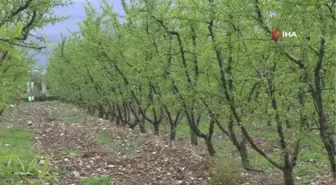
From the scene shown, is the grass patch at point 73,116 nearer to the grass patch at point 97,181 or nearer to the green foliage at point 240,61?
the green foliage at point 240,61

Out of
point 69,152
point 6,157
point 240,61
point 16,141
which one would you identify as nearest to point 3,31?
point 6,157

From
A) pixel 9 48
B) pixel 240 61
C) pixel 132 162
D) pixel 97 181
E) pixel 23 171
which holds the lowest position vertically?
pixel 97 181

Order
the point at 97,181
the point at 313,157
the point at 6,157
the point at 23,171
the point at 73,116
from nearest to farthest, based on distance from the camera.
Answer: the point at 6,157 → the point at 23,171 → the point at 97,181 → the point at 313,157 → the point at 73,116

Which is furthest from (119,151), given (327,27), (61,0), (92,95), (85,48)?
(92,95)

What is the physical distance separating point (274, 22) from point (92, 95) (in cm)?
2894

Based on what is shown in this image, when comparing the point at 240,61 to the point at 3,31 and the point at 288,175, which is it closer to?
the point at 288,175

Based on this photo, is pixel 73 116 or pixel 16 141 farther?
pixel 73 116

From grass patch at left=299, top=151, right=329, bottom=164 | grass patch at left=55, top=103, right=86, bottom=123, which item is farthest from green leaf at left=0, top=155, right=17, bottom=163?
grass patch at left=55, top=103, right=86, bottom=123

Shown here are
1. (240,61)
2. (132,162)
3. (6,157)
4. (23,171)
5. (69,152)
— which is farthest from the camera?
(69,152)

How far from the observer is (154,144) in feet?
54.4

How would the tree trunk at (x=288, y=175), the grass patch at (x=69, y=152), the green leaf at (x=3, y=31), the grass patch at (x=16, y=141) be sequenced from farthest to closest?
the grass patch at (x=16, y=141), the grass patch at (x=69, y=152), the tree trunk at (x=288, y=175), the green leaf at (x=3, y=31)

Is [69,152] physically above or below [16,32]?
below

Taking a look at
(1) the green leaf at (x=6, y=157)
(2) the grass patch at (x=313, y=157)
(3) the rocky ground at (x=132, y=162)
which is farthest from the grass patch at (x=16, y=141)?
(1) the green leaf at (x=6, y=157)

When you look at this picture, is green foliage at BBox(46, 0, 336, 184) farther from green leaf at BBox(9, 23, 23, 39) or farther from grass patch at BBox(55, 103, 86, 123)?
grass patch at BBox(55, 103, 86, 123)
